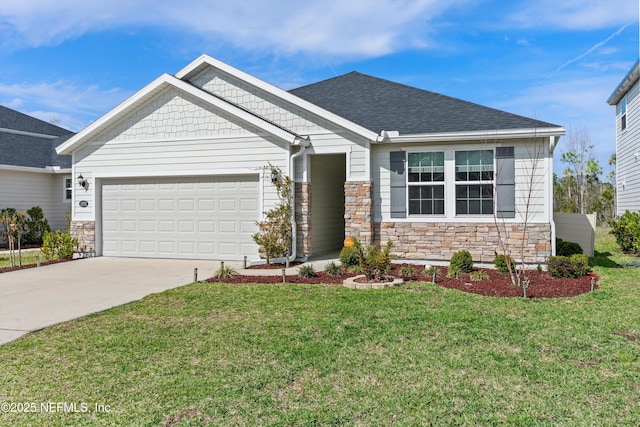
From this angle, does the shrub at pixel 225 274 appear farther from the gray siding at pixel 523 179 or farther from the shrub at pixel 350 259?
the gray siding at pixel 523 179

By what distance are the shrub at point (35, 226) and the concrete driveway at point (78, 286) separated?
679 centimetres

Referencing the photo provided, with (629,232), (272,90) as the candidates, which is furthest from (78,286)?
(629,232)

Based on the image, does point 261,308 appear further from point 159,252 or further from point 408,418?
point 159,252

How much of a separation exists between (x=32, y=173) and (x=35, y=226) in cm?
225

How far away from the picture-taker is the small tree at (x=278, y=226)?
11.4 m

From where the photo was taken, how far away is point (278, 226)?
453 inches

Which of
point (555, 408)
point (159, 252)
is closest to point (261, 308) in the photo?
point (555, 408)

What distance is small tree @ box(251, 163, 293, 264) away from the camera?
448 inches

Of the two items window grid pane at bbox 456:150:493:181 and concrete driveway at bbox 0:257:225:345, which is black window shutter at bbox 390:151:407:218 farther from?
concrete driveway at bbox 0:257:225:345

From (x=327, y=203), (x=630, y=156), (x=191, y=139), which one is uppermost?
(x=630, y=156)

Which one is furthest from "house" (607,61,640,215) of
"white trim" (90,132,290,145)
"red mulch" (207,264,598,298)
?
"white trim" (90,132,290,145)

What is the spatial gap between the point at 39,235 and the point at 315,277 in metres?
14.0

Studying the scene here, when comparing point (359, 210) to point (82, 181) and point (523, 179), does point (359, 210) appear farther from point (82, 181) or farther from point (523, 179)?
point (82, 181)

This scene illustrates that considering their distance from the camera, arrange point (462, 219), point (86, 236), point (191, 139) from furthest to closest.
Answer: point (86, 236) < point (191, 139) < point (462, 219)
